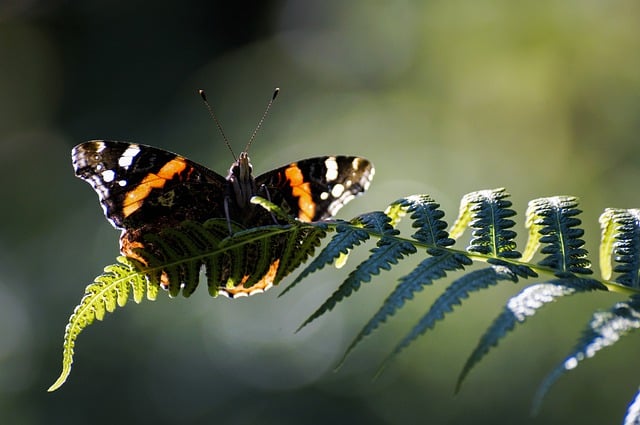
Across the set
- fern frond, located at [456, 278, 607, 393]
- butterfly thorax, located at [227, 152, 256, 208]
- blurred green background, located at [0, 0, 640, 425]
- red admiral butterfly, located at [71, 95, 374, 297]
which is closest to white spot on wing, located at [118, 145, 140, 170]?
red admiral butterfly, located at [71, 95, 374, 297]

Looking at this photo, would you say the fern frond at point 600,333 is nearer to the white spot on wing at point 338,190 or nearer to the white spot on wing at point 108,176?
the white spot on wing at point 338,190

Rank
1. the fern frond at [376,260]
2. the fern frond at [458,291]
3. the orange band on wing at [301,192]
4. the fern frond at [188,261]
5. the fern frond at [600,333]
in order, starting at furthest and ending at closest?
1. the orange band on wing at [301,192]
2. the fern frond at [188,261]
3. the fern frond at [376,260]
4. the fern frond at [458,291]
5. the fern frond at [600,333]

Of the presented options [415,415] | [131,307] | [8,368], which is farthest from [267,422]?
[8,368]

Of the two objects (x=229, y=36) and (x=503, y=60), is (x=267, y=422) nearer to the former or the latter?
(x=503, y=60)

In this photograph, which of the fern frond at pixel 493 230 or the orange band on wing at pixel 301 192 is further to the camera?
the orange band on wing at pixel 301 192

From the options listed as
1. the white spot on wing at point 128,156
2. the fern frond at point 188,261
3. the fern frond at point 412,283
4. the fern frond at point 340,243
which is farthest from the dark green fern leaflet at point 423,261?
the white spot on wing at point 128,156

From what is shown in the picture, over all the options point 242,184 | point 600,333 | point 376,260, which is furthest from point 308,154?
point 600,333
